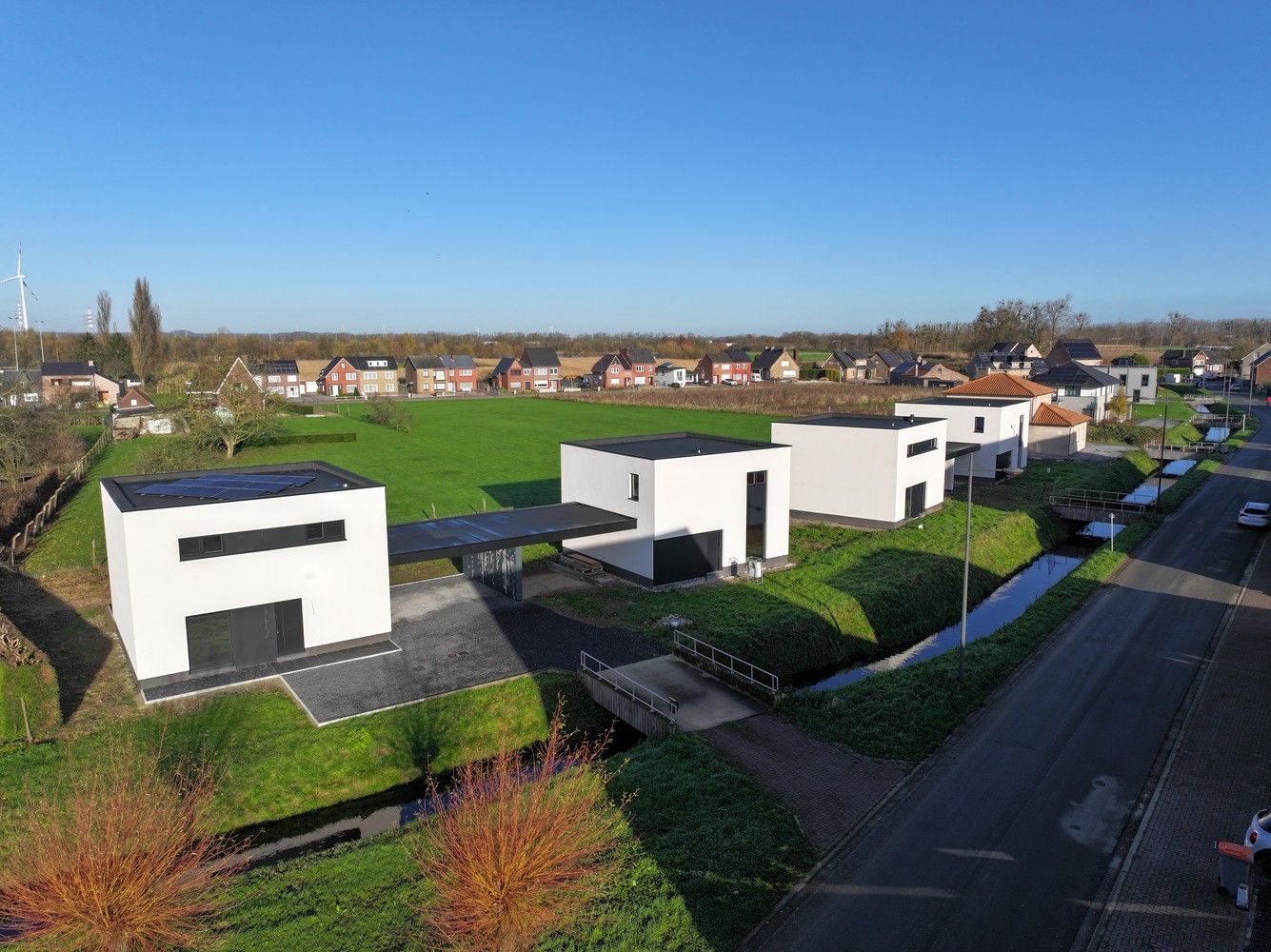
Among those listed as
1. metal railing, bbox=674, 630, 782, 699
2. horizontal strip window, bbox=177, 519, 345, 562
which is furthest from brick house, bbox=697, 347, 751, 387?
horizontal strip window, bbox=177, 519, 345, 562

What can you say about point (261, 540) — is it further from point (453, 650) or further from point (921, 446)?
point (921, 446)

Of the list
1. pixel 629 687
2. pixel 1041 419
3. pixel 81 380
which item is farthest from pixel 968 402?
pixel 81 380

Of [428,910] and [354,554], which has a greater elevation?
[354,554]

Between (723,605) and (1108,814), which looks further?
(723,605)

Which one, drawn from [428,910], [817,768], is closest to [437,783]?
[428,910]

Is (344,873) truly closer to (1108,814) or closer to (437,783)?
(437,783)

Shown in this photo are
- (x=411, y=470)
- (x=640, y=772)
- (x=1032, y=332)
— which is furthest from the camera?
(x=1032, y=332)
